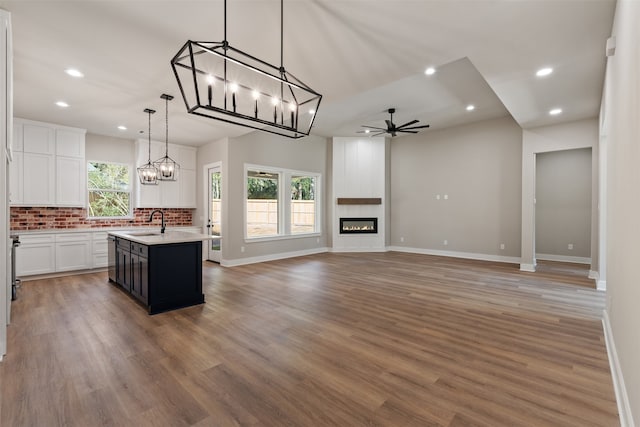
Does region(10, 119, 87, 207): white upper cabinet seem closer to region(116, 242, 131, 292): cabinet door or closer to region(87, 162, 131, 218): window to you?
region(87, 162, 131, 218): window

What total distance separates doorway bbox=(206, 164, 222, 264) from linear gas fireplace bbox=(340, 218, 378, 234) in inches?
135

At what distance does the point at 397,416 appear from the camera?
5.84 feet

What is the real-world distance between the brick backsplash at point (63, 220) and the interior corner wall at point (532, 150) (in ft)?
26.0

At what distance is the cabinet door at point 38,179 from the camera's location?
528cm

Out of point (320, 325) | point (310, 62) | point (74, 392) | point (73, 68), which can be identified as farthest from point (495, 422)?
point (73, 68)

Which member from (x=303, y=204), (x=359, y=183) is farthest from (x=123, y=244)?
(x=359, y=183)

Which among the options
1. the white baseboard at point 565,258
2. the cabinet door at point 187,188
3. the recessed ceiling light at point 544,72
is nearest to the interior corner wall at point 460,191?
the white baseboard at point 565,258

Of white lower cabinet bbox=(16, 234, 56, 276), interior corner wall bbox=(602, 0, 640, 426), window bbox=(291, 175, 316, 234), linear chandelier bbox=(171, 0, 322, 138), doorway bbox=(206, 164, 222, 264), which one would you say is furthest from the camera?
window bbox=(291, 175, 316, 234)

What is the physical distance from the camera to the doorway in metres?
6.88

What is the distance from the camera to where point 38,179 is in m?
5.40

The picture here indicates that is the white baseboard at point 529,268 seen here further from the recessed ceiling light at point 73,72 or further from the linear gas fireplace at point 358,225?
the recessed ceiling light at point 73,72

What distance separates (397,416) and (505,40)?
3289 mm

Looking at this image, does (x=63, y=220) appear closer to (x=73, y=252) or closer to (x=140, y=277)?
(x=73, y=252)

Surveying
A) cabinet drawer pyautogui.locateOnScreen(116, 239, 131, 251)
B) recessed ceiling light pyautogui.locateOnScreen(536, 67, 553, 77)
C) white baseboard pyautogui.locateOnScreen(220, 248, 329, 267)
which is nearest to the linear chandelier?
cabinet drawer pyautogui.locateOnScreen(116, 239, 131, 251)
